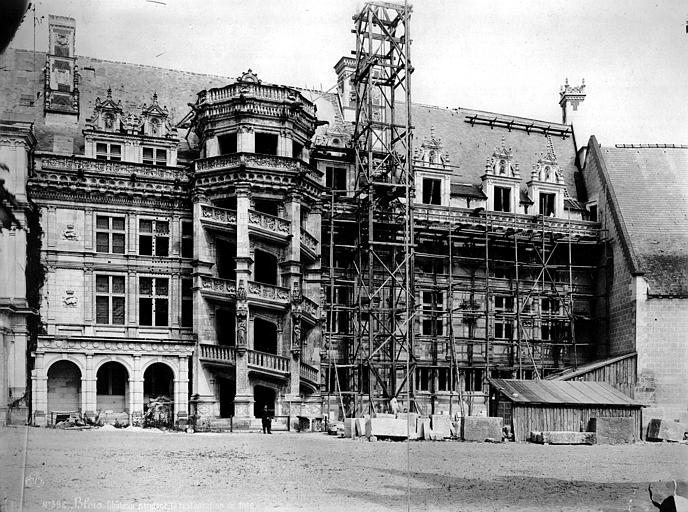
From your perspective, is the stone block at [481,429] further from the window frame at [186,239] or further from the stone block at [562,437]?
the window frame at [186,239]

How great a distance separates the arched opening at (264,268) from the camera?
3266 cm

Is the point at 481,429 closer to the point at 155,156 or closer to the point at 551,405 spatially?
the point at 551,405

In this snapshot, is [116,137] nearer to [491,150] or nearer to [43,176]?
[43,176]

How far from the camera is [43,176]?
98.7 ft

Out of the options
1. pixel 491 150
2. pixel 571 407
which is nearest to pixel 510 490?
pixel 571 407

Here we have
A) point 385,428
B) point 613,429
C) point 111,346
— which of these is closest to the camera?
point 385,428

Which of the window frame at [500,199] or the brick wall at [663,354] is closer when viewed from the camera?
the brick wall at [663,354]

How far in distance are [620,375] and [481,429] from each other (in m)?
11.3

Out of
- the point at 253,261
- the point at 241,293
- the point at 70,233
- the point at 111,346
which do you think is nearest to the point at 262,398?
the point at 241,293

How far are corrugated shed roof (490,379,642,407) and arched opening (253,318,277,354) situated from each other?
28.7ft

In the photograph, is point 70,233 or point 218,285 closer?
point 70,233

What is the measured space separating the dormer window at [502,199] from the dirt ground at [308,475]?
1703 cm

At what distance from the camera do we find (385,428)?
24688mm

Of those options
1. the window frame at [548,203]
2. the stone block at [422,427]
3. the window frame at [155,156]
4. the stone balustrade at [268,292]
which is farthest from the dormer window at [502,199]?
the stone block at [422,427]
